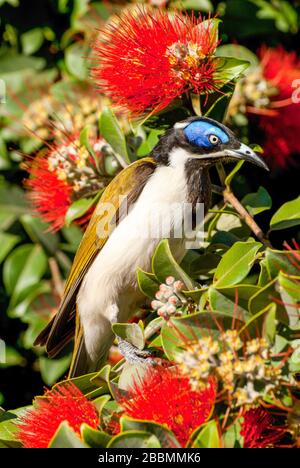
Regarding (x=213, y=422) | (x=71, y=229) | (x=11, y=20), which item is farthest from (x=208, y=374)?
(x=11, y=20)

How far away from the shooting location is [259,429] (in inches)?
78.5

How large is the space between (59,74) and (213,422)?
8.90ft

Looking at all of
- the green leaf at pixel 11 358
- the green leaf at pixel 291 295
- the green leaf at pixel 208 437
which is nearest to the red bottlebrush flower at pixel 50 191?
the green leaf at pixel 11 358

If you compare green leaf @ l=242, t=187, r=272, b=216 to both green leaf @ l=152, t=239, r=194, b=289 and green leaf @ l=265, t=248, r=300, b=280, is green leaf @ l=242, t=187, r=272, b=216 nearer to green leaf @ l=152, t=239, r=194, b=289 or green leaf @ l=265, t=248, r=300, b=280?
green leaf @ l=152, t=239, r=194, b=289

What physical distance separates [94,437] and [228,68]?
147cm

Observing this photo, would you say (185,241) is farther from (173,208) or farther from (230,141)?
(230,141)

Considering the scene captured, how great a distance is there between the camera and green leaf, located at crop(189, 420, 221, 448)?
1.81m

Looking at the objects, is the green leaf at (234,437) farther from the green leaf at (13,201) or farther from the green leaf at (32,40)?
the green leaf at (32,40)

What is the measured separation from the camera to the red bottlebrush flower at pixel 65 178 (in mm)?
3135

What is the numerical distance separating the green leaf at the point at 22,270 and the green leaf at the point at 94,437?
202 centimetres

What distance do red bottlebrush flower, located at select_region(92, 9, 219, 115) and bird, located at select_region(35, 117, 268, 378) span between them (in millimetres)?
142

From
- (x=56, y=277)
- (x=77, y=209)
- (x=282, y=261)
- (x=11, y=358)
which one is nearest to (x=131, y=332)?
(x=282, y=261)

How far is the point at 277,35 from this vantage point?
4.05m

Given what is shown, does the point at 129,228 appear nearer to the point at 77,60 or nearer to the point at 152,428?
the point at 152,428
